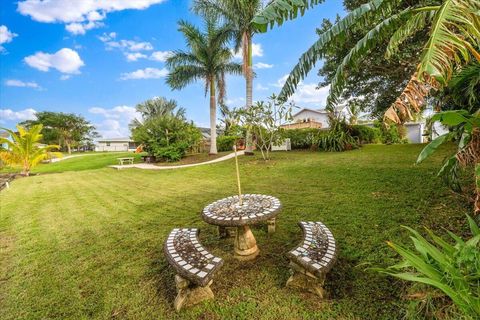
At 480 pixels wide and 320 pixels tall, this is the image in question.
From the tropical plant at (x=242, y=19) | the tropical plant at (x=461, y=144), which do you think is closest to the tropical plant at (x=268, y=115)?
the tropical plant at (x=242, y=19)

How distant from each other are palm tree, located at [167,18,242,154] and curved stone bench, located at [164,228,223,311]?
14.1m

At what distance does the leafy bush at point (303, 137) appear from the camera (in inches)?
604

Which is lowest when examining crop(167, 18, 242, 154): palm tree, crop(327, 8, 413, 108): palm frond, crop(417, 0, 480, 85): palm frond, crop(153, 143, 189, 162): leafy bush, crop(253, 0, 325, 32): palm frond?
crop(153, 143, 189, 162): leafy bush

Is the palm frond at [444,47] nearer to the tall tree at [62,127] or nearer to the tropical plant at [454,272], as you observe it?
the tropical plant at [454,272]

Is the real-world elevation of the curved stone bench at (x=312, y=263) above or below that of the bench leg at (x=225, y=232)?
above

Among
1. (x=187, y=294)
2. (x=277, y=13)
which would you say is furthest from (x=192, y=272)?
(x=277, y=13)

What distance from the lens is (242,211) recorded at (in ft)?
10.6

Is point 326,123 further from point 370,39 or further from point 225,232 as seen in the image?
point 225,232

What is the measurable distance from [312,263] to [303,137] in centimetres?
1455

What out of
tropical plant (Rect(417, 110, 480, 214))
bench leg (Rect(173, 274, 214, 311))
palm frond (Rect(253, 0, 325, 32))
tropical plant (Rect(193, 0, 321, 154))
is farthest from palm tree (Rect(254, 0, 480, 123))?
tropical plant (Rect(193, 0, 321, 154))

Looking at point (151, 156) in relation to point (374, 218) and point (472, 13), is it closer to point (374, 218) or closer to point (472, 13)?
point (374, 218)

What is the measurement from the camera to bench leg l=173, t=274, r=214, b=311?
97.3 inches

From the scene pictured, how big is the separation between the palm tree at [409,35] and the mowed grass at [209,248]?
2049mm

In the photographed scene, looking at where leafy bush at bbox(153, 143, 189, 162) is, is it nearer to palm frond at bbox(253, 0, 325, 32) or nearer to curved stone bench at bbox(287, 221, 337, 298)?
palm frond at bbox(253, 0, 325, 32)
